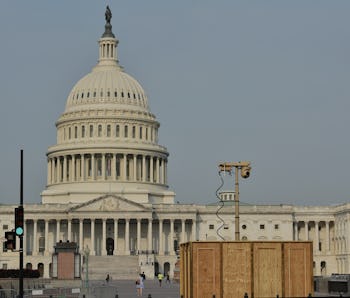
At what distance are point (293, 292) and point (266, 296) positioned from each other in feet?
4.91

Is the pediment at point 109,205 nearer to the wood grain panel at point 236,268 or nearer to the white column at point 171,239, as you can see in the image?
the white column at point 171,239

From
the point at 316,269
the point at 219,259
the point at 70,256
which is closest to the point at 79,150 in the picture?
the point at 316,269

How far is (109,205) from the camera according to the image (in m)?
188

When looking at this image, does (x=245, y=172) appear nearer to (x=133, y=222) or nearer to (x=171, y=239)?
(x=133, y=222)

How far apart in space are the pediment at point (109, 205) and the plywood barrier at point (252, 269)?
12986 centimetres

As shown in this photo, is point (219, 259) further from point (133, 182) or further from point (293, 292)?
point (133, 182)

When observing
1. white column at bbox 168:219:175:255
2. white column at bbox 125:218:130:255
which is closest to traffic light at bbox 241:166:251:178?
white column at bbox 125:218:130:255

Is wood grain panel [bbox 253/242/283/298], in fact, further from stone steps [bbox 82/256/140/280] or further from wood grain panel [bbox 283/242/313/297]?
stone steps [bbox 82/256/140/280]

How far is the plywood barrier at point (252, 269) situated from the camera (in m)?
56.9

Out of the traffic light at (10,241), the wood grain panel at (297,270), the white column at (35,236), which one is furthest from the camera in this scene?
the white column at (35,236)

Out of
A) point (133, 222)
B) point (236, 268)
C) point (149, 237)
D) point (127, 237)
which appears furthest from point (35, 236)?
point (236, 268)

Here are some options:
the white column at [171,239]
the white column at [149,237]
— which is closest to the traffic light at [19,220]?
the white column at [149,237]

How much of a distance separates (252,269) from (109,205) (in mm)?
131731

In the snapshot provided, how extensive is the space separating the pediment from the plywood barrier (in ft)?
426
